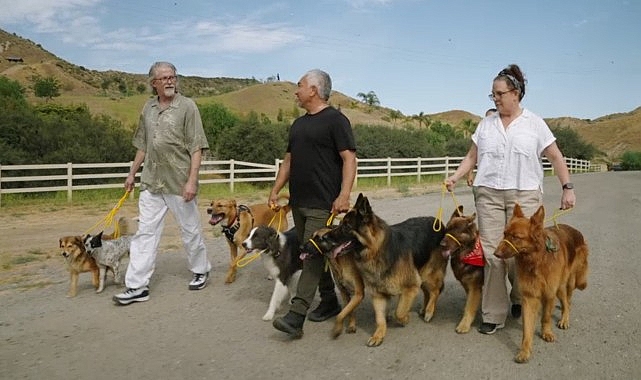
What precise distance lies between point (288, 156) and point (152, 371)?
2.39 meters

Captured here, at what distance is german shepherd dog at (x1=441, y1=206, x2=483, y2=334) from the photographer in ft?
16.5

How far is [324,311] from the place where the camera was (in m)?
5.46

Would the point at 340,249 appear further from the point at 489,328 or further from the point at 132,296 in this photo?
the point at 132,296

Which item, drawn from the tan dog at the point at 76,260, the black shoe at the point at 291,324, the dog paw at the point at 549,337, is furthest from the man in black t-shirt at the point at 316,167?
the tan dog at the point at 76,260

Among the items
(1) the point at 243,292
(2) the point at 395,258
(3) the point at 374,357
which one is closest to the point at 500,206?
(2) the point at 395,258

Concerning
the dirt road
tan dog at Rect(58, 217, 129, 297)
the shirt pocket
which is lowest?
the dirt road

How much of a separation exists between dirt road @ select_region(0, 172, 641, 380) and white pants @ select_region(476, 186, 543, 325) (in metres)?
0.27

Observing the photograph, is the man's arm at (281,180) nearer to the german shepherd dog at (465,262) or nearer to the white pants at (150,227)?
the white pants at (150,227)

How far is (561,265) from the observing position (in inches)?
177

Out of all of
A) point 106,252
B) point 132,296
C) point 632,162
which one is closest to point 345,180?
point 132,296

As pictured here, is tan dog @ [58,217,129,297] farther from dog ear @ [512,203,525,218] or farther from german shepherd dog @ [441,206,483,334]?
dog ear @ [512,203,525,218]

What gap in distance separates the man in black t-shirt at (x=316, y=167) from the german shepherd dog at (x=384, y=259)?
0.37 m

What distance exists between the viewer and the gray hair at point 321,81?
4891 millimetres

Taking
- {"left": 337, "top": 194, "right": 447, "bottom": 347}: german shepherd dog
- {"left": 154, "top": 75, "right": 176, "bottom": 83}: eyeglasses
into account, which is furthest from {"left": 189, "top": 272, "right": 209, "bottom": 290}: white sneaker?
{"left": 337, "top": 194, "right": 447, "bottom": 347}: german shepherd dog
